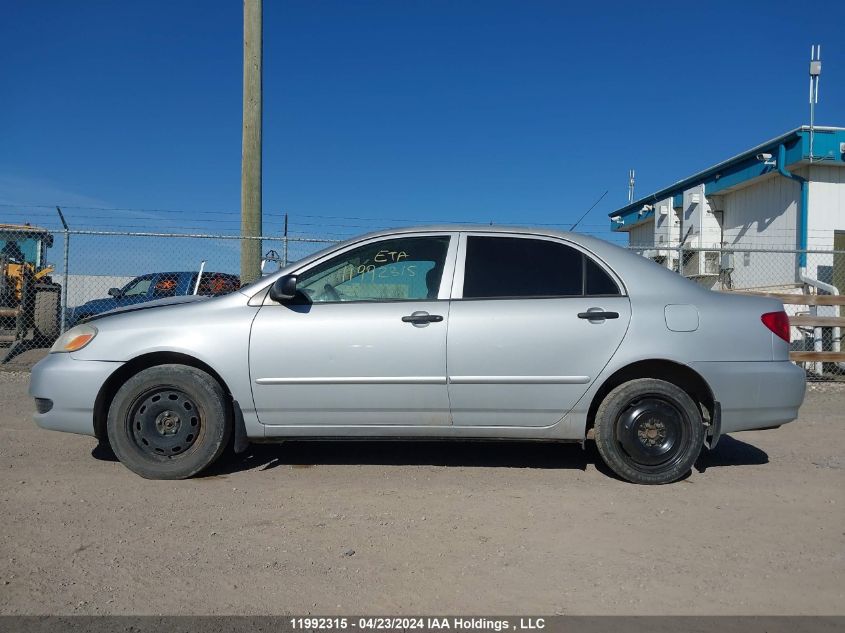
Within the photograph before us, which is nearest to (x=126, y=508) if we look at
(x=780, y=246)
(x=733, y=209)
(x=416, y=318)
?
(x=416, y=318)

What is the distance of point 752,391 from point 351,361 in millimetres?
2569

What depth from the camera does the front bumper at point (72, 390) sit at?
4.37 meters

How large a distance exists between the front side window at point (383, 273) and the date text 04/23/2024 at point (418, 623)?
2.20 meters

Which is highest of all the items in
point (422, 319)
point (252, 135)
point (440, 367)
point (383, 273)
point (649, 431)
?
point (252, 135)

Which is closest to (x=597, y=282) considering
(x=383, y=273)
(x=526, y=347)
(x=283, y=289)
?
(x=526, y=347)

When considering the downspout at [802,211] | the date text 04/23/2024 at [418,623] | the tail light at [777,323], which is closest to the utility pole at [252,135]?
the tail light at [777,323]

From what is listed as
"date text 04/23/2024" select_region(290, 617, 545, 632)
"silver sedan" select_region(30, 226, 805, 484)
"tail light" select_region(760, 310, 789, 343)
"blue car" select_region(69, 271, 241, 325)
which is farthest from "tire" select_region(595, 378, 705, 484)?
"blue car" select_region(69, 271, 241, 325)

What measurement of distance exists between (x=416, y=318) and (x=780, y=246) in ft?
41.5

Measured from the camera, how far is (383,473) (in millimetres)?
4711

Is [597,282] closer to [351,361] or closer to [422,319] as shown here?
[422,319]

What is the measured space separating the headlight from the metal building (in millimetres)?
9025

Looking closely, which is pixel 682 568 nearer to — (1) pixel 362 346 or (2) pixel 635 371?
(2) pixel 635 371

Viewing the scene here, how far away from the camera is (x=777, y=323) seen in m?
4.49

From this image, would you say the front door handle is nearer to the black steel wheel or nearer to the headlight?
the black steel wheel
